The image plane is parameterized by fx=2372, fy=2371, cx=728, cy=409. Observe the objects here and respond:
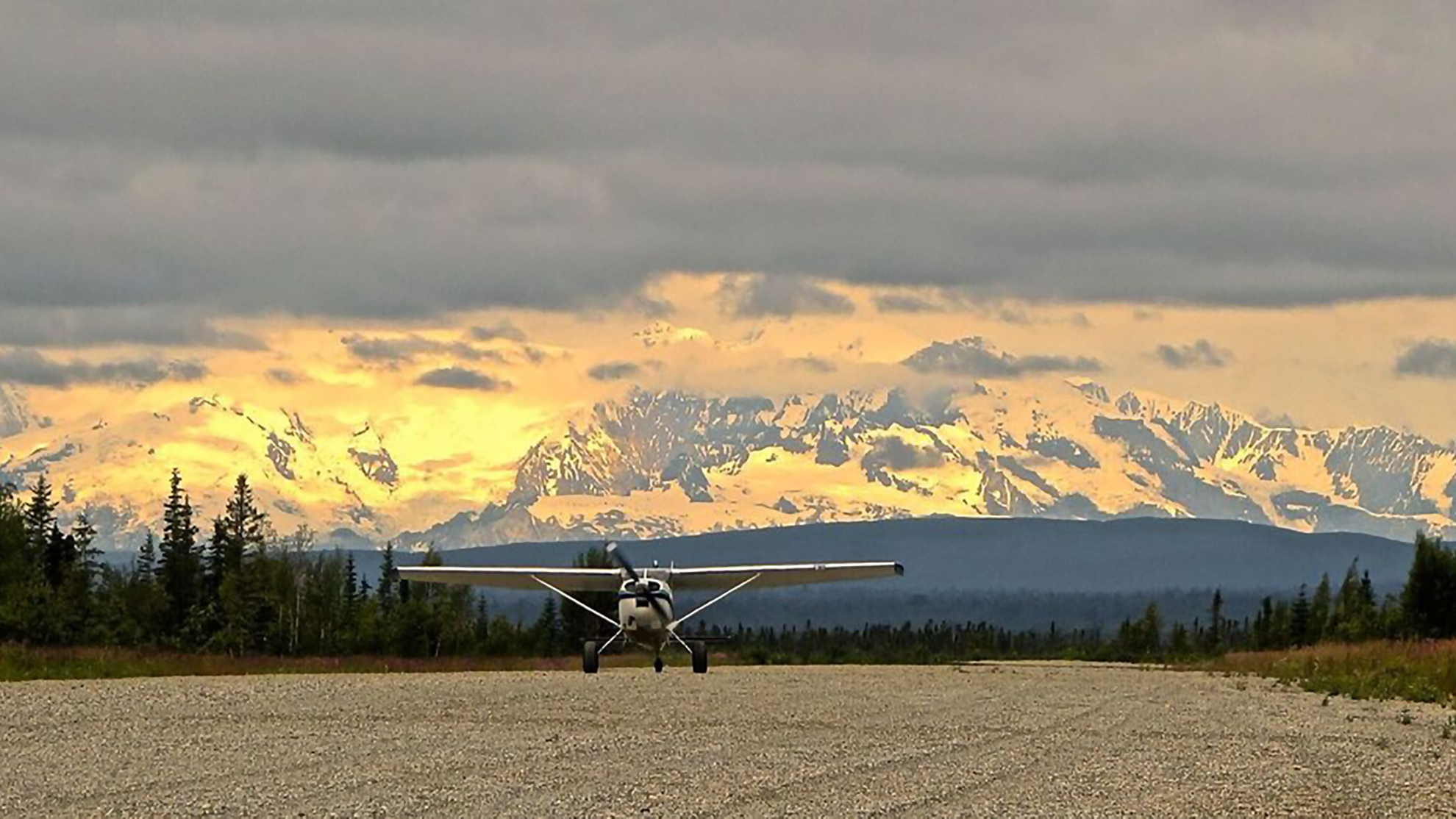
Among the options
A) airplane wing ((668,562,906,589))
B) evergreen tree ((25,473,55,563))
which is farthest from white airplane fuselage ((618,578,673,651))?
evergreen tree ((25,473,55,563))

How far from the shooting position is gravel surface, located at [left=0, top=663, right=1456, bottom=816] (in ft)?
67.6

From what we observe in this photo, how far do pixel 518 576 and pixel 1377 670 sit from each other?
23.1 m

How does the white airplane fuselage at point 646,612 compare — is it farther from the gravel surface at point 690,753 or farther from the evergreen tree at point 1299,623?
the evergreen tree at point 1299,623

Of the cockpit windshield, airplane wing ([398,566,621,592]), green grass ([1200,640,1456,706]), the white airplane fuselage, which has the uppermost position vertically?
airplane wing ([398,566,621,592])

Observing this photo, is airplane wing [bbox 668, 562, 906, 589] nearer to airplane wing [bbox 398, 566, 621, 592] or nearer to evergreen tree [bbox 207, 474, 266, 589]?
airplane wing [bbox 398, 566, 621, 592]

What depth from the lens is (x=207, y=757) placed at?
24.5 meters

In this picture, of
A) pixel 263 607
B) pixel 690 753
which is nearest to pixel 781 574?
pixel 690 753

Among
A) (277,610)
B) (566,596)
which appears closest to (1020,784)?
(566,596)

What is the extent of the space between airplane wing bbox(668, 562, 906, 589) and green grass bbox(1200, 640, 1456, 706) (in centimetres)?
1032

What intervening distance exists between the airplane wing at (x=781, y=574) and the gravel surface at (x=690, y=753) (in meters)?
18.8

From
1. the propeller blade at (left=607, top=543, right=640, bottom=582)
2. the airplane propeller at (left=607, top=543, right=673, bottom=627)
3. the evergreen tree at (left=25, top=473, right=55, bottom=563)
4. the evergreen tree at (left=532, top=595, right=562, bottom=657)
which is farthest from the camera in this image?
the evergreen tree at (left=532, top=595, right=562, bottom=657)

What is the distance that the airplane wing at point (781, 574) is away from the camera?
60.8 meters

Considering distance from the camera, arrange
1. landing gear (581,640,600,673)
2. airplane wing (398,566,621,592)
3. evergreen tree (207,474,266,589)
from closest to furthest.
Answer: landing gear (581,640,600,673)
airplane wing (398,566,621,592)
evergreen tree (207,474,266,589)

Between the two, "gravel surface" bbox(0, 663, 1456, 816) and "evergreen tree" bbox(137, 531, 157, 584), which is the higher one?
"evergreen tree" bbox(137, 531, 157, 584)
